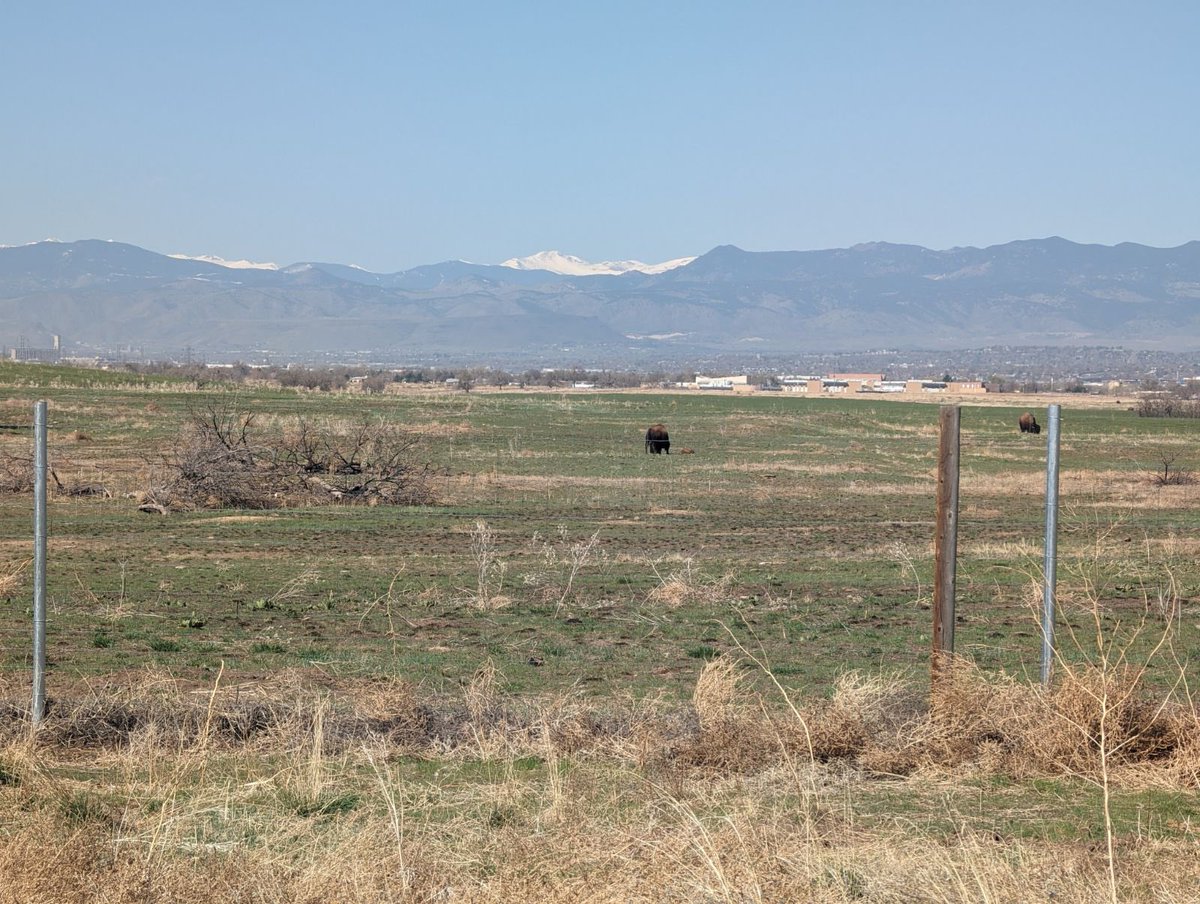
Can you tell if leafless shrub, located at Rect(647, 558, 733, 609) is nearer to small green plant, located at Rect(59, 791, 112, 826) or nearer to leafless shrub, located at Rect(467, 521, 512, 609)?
leafless shrub, located at Rect(467, 521, 512, 609)

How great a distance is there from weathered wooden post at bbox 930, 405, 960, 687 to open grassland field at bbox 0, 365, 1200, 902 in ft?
0.60

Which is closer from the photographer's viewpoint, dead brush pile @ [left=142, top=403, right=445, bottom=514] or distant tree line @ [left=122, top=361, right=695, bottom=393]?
dead brush pile @ [left=142, top=403, right=445, bottom=514]

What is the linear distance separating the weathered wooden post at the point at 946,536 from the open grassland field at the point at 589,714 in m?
0.18

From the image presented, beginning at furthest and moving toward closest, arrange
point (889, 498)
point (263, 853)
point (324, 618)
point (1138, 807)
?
point (889, 498), point (324, 618), point (1138, 807), point (263, 853)

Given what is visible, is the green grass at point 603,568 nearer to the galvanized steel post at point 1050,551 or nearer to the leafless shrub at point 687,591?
A: the leafless shrub at point 687,591

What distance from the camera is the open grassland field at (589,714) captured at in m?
5.74

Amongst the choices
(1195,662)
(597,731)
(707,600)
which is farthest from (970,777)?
(707,600)

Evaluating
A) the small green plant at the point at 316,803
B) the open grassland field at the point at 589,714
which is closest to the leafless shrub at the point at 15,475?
the open grassland field at the point at 589,714

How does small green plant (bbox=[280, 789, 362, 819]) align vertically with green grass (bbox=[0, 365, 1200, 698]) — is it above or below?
above

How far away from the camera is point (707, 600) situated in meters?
15.5

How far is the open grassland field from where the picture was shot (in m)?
5.74

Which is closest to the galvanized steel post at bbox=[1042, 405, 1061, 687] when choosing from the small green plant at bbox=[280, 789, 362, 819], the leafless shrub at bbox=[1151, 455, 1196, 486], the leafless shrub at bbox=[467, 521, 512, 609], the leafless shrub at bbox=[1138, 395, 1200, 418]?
A: the small green plant at bbox=[280, 789, 362, 819]

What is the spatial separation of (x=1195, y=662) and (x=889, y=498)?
787 inches

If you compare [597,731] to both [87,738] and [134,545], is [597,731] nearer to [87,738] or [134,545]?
[87,738]
